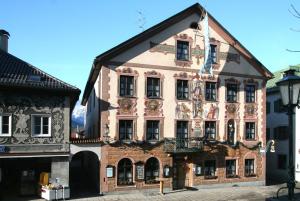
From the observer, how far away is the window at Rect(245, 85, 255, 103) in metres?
30.0

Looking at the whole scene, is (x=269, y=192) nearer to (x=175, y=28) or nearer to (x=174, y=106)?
(x=174, y=106)

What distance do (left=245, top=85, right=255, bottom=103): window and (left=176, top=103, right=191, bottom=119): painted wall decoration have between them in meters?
6.04

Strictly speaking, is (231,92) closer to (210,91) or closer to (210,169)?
(210,91)

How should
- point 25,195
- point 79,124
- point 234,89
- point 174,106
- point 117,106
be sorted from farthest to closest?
point 79,124 < point 234,89 < point 174,106 < point 117,106 < point 25,195

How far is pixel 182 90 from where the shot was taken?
90.1 feet

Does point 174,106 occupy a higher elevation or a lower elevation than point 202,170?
higher

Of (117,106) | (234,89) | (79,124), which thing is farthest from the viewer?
(79,124)

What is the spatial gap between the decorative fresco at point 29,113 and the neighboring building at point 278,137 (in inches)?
846

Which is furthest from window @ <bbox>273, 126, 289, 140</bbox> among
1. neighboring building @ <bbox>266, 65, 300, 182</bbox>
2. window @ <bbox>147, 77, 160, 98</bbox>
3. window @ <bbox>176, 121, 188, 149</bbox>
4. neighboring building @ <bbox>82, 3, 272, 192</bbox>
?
window @ <bbox>147, 77, 160, 98</bbox>

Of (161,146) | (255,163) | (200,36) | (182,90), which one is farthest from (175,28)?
(255,163)

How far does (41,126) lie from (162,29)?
454 inches

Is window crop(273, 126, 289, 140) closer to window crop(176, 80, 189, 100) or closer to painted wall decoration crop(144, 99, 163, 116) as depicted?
window crop(176, 80, 189, 100)

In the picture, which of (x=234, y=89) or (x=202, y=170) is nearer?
(x=202, y=170)

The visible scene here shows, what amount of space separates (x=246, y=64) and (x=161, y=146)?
35.1ft
